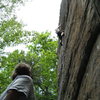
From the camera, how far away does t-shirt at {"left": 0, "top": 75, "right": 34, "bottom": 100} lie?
4480 millimetres

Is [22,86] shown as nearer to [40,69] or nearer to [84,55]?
[84,55]

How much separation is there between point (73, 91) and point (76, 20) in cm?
206

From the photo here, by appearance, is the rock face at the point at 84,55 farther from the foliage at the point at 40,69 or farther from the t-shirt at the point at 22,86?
the foliage at the point at 40,69

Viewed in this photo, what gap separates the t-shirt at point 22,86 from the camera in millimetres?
4480

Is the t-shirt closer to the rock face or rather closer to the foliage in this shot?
the rock face

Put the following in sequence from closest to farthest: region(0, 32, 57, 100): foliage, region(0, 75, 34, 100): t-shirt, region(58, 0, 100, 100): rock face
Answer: region(0, 75, 34, 100): t-shirt
region(58, 0, 100, 100): rock face
region(0, 32, 57, 100): foliage

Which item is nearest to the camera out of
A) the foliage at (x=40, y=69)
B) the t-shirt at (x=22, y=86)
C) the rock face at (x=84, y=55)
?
the t-shirt at (x=22, y=86)

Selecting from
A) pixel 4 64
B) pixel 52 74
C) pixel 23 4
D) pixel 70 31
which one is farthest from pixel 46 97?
pixel 70 31

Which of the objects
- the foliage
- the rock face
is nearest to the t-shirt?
the rock face

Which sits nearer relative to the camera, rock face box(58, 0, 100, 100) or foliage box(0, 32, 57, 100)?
rock face box(58, 0, 100, 100)

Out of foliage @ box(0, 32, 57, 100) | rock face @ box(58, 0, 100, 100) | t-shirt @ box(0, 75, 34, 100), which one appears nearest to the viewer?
t-shirt @ box(0, 75, 34, 100)

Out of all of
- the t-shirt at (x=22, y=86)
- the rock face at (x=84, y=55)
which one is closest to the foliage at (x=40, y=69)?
the rock face at (x=84, y=55)

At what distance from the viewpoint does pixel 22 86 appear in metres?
4.60

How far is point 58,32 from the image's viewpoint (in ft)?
31.7
